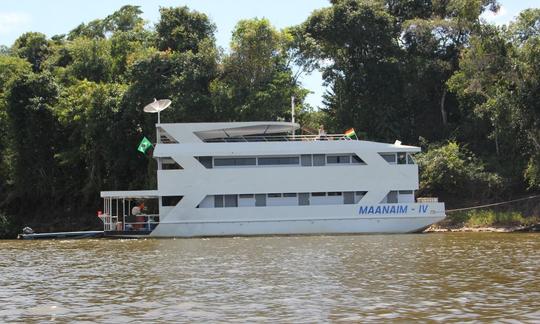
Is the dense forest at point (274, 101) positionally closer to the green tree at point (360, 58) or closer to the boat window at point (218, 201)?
the green tree at point (360, 58)

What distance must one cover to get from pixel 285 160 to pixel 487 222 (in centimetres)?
1026

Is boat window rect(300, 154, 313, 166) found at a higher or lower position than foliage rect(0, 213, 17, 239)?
higher

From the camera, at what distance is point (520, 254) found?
17.7 meters

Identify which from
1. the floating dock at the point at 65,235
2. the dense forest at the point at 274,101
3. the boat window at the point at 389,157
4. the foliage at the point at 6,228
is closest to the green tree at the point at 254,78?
the dense forest at the point at 274,101

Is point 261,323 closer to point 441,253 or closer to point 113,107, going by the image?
point 441,253

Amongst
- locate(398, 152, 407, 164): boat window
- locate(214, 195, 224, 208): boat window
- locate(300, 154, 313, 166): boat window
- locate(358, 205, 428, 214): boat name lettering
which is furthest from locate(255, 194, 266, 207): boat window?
locate(398, 152, 407, 164): boat window

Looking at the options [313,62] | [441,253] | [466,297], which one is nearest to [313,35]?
[313,62]

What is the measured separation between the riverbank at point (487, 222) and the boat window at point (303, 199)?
Result: 6.41m

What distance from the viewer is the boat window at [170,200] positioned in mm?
28298

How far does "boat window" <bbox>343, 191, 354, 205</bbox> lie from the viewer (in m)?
28.4

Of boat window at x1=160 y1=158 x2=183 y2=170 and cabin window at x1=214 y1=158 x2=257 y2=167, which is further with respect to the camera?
boat window at x1=160 y1=158 x2=183 y2=170

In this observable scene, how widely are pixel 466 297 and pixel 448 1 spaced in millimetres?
33592

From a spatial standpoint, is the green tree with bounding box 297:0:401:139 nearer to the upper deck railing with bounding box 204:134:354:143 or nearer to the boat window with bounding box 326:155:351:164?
the upper deck railing with bounding box 204:134:354:143

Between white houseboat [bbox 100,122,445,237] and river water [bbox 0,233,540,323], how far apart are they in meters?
5.72
